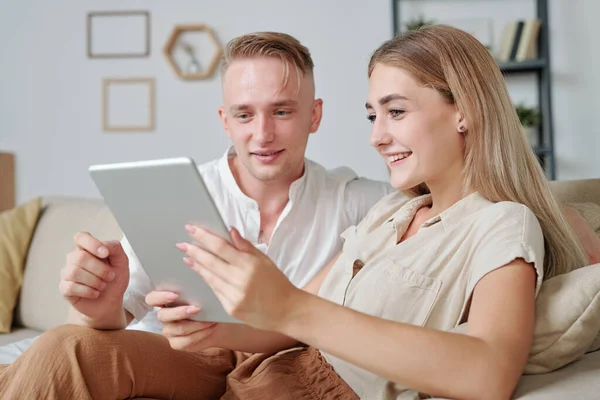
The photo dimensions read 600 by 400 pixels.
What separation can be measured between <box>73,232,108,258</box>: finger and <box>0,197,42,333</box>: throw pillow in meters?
1.52

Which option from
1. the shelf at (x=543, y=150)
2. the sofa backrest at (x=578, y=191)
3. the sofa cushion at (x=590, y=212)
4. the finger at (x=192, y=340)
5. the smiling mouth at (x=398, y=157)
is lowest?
the finger at (x=192, y=340)

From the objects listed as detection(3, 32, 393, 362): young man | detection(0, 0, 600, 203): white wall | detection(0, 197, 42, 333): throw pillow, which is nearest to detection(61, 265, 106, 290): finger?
detection(3, 32, 393, 362): young man

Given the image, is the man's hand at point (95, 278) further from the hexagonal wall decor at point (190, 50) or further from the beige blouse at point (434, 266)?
the hexagonal wall decor at point (190, 50)

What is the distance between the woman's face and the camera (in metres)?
1.42

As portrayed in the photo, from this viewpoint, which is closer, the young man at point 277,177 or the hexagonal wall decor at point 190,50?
the young man at point 277,177

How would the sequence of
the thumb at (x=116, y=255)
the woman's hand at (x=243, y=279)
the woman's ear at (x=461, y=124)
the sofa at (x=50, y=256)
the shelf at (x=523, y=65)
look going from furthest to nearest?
the shelf at (x=523, y=65) < the sofa at (x=50, y=256) < the woman's ear at (x=461, y=124) < the thumb at (x=116, y=255) < the woman's hand at (x=243, y=279)

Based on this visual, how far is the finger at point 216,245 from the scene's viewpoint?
3.26ft

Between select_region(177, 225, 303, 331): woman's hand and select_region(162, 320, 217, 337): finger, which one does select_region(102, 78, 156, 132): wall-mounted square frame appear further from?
select_region(177, 225, 303, 331): woman's hand

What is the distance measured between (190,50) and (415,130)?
125 inches

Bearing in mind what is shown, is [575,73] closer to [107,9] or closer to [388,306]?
[107,9]

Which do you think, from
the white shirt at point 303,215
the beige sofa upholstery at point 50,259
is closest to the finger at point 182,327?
the white shirt at point 303,215

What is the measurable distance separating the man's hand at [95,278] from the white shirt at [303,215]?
0.47m

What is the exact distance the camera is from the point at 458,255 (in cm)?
130

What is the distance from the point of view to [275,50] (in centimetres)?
191
